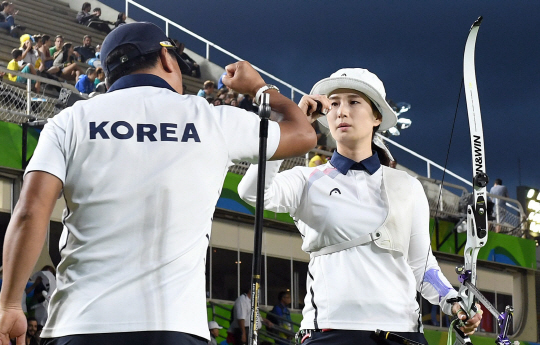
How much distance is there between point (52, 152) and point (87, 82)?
10125 mm

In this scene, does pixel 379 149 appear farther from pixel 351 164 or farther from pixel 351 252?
pixel 351 252

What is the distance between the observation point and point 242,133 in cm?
256

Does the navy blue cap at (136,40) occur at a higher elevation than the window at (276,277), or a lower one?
lower

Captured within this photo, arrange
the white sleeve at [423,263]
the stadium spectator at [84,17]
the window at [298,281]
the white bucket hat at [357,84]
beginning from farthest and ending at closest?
the stadium spectator at [84,17]
the window at [298,281]
the white bucket hat at [357,84]
the white sleeve at [423,263]

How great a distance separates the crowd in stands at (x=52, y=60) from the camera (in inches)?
480

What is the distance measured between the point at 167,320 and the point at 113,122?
22.4 inches

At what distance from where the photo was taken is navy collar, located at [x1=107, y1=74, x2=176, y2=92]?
8.30 ft

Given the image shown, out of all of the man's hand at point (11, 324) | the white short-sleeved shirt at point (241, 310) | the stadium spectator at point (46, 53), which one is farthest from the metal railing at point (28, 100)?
the man's hand at point (11, 324)

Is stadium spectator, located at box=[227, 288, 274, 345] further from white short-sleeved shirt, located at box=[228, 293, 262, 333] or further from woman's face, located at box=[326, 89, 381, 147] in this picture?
woman's face, located at box=[326, 89, 381, 147]

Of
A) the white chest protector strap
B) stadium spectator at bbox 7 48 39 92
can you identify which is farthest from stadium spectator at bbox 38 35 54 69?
the white chest protector strap

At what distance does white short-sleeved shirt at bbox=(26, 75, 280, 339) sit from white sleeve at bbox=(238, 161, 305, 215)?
0.91m

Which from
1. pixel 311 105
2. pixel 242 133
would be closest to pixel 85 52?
pixel 311 105

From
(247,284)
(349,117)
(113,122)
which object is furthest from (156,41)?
(247,284)

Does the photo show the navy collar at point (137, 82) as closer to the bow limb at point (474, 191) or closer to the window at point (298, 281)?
the bow limb at point (474, 191)
